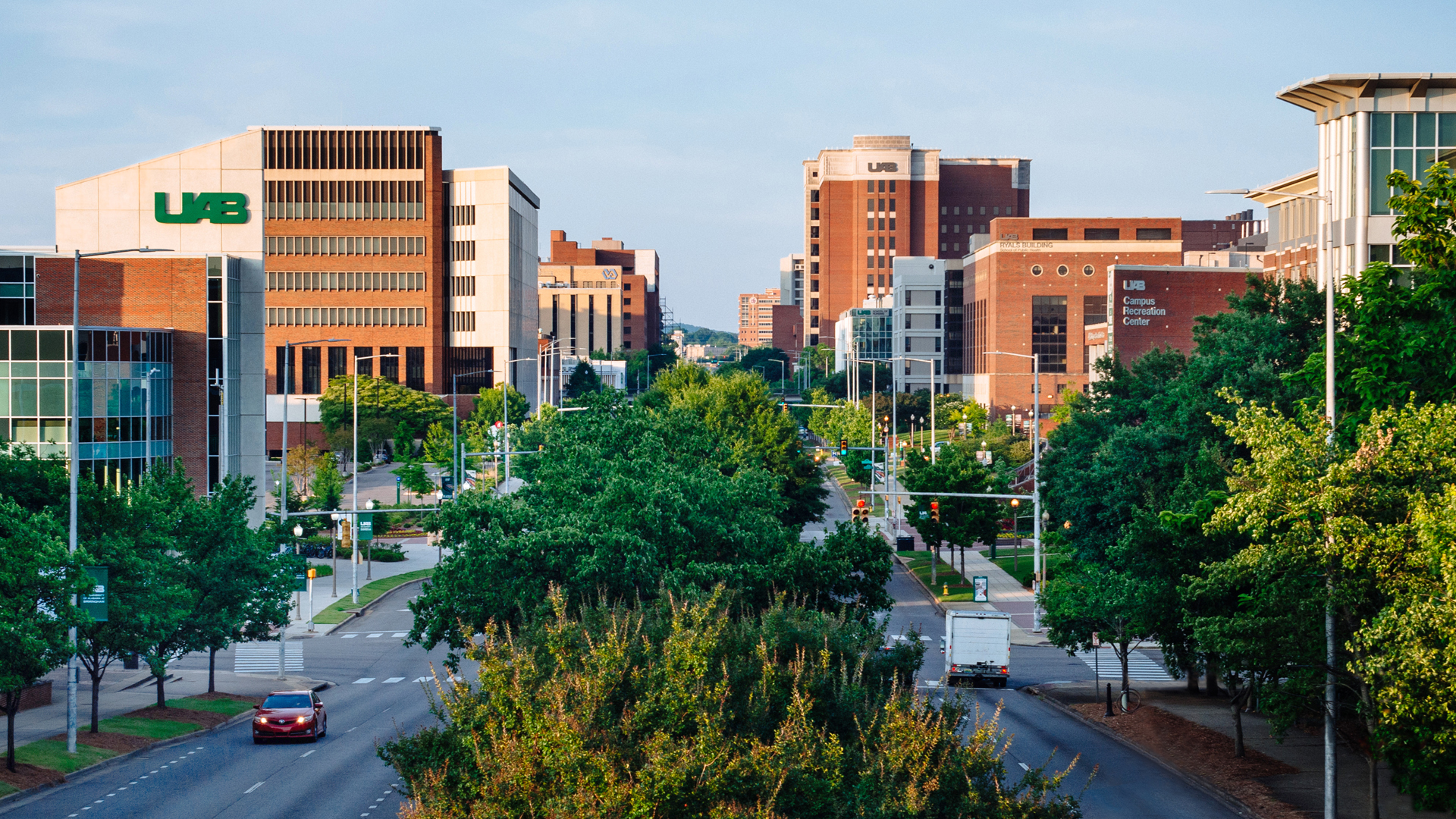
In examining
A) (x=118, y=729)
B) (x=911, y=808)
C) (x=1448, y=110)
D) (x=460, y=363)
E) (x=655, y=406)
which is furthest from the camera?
(x=460, y=363)

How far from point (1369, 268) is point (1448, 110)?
85.2ft

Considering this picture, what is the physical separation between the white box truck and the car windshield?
1990 centimetres

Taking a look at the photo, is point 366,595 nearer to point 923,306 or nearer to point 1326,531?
point 1326,531

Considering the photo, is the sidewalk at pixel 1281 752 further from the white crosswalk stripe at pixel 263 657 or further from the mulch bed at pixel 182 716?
the white crosswalk stripe at pixel 263 657

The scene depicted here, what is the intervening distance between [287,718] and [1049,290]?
392 feet

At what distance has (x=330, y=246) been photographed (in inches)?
5364

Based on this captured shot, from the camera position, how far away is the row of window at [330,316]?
136875mm

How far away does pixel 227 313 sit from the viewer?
66.9m

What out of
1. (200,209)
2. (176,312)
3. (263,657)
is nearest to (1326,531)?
(263,657)

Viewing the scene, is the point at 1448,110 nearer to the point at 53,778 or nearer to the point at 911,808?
the point at 911,808

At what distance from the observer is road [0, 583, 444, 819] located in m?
25.0

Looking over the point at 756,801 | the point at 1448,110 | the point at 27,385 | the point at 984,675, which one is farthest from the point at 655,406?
the point at 756,801

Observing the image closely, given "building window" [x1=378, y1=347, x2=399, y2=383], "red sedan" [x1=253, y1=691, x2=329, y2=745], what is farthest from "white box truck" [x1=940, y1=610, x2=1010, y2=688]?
"building window" [x1=378, y1=347, x2=399, y2=383]

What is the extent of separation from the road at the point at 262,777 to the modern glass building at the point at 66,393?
73.3 ft
